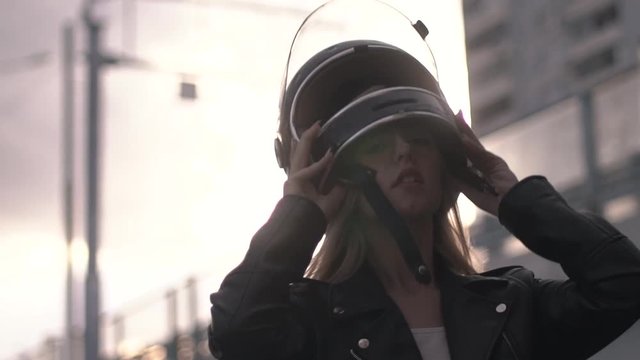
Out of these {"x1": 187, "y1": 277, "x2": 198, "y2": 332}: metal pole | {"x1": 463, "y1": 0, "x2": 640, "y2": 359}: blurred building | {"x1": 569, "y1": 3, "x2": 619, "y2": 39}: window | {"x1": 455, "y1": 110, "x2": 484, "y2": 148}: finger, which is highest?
{"x1": 569, "y1": 3, "x2": 619, "y2": 39}: window

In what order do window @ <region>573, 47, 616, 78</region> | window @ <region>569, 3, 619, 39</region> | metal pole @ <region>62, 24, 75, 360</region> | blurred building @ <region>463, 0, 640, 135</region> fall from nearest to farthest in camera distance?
metal pole @ <region>62, 24, 75, 360</region>, blurred building @ <region>463, 0, 640, 135</region>, window @ <region>569, 3, 619, 39</region>, window @ <region>573, 47, 616, 78</region>

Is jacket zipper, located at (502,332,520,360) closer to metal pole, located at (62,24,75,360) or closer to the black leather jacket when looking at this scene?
the black leather jacket

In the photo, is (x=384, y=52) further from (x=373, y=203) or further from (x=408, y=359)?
(x=408, y=359)

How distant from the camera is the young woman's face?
2.54 m

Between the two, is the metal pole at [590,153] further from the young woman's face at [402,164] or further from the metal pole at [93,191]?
the metal pole at [93,191]

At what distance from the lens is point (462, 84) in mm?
3100

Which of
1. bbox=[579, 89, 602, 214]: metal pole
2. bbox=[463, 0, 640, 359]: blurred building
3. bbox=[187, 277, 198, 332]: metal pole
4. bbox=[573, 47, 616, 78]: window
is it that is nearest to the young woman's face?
bbox=[463, 0, 640, 359]: blurred building

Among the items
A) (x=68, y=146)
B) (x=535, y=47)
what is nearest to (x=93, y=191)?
(x=68, y=146)

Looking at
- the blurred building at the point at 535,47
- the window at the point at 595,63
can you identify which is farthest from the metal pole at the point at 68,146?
the window at the point at 595,63

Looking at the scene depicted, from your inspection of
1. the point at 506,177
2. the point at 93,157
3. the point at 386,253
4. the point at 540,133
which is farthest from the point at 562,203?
the point at 93,157

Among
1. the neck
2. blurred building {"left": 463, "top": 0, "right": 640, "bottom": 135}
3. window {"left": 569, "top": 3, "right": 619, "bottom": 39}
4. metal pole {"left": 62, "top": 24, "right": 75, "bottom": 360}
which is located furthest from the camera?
window {"left": 569, "top": 3, "right": 619, "bottom": 39}

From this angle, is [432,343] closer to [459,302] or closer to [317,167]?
[459,302]

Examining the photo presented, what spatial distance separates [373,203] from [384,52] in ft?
1.12

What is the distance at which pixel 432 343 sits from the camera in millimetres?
2463
